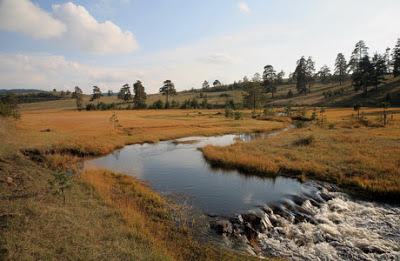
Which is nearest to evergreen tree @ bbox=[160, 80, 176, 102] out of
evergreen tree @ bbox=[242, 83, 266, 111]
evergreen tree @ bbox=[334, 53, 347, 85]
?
evergreen tree @ bbox=[242, 83, 266, 111]

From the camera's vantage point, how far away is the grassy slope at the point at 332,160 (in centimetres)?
1495

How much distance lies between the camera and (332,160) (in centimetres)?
1933

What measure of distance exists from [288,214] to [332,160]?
10.1 meters

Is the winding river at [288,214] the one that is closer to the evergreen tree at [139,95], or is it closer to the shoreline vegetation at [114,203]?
the shoreline vegetation at [114,203]

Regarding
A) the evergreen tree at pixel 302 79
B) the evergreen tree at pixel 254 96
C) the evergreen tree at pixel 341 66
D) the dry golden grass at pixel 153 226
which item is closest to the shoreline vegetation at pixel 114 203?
the dry golden grass at pixel 153 226

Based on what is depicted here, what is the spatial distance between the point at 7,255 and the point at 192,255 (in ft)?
18.1

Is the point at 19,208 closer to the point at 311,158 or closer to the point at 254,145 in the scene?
the point at 311,158

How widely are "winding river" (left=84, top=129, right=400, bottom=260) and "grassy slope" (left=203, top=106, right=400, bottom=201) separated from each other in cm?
140

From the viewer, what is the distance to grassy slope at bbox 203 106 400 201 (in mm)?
14953

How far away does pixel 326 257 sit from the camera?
343 inches

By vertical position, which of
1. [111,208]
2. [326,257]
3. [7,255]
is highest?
[7,255]

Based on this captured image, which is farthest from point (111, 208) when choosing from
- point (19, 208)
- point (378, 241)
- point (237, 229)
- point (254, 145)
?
point (254, 145)

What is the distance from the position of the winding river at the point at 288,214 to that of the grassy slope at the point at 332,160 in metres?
1.40

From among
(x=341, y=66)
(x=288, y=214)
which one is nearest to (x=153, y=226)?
(x=288, y=214)
